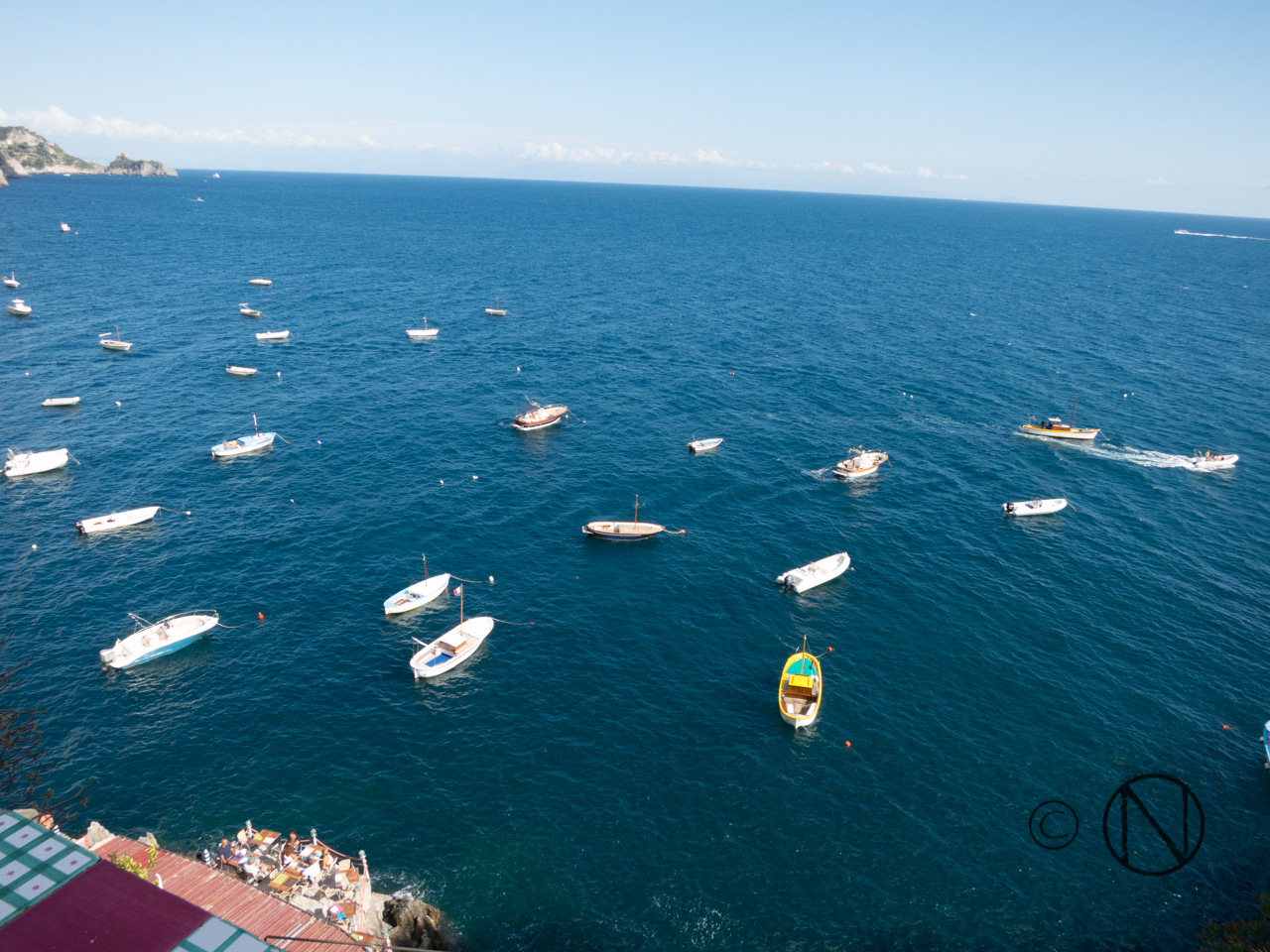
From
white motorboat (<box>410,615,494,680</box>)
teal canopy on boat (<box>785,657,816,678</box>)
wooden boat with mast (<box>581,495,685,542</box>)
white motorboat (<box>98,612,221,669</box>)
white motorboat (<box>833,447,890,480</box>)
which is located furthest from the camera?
white motorboat (<box>833,447,890,480</box>)

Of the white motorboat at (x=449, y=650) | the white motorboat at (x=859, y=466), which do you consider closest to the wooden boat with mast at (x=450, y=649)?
the white motorboat at (x=449, y=650)

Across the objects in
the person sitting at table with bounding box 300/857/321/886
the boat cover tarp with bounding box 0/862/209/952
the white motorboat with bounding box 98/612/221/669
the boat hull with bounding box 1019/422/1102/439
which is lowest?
the white motorboat with bounding box 98/612/221/669

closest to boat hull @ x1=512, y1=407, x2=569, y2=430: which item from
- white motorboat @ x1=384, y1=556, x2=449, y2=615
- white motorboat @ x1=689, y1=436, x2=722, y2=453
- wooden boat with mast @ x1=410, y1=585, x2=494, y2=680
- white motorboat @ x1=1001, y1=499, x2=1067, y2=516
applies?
white motorboat @ x1=689, y1=436, x2=722, y2=453

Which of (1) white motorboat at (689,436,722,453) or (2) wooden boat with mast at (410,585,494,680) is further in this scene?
(1) white motorboat at (689,436,722,453)

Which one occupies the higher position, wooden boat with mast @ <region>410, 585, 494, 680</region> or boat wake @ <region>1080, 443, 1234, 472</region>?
boat wake @ <region>1080, 443, 1234, 472</region>

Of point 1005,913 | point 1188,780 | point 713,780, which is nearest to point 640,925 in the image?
point 713,780

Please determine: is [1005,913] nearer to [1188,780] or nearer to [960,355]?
[1188,780]

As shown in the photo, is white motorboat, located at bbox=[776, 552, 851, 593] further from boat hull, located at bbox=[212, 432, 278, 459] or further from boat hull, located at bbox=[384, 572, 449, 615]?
boat hull, located at bbox=[212, 432, 278, 459]

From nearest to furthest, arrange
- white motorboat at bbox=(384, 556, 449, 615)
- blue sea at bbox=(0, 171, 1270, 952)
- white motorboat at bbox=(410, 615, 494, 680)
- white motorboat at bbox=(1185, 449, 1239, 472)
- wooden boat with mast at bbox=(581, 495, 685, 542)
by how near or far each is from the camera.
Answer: blue sea at bbox=(0, 171, 1270, 952)
white motorboat at bbox=(410, 615, 494, 680)
white motorboat at bbox=(384, 556, 449, 615)
wooden boat with mast at bbox=(581, 495, 685, 542)
white motorboat at bbox=(1185, 449, 1239, 472)
